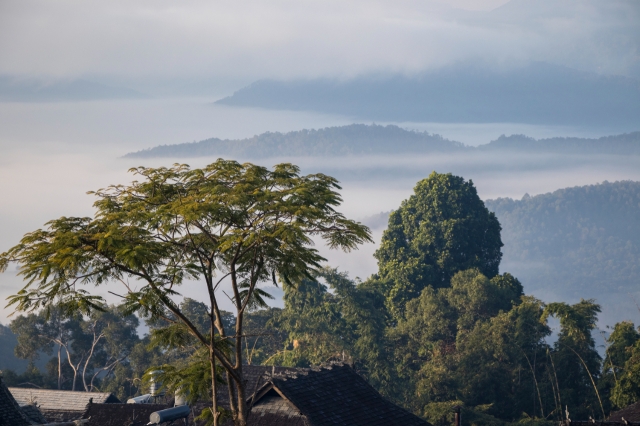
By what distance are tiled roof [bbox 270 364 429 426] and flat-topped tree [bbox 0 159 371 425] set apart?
9.54m

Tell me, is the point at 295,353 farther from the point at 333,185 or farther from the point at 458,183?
the point at 333,185

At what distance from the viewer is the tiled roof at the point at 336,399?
31703 mm

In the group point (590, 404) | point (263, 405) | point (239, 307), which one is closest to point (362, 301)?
point (590, 404)

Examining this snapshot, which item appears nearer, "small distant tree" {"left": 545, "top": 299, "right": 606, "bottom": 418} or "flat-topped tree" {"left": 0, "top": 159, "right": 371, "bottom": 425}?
"flat-topped tree" {"left": 0, "top": 159, "right": 371, "bottom": 425}

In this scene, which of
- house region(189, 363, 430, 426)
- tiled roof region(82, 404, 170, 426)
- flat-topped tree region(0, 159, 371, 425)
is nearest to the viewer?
flat-topped tree region(0, 159, 371, 425)

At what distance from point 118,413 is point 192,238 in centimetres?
2245

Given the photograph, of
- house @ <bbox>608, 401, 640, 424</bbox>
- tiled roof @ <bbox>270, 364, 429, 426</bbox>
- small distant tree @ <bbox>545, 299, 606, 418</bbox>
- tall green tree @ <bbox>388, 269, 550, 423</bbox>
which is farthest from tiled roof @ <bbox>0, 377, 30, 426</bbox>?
small distant tree @ <bbox>545, 299, 606, 418</bbox>

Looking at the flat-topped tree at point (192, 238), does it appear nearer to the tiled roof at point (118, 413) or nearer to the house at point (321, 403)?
the house at point (321, 403)

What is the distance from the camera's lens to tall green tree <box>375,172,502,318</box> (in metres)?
85.4

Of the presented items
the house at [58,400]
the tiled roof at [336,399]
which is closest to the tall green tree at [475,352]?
the house at [58,400]

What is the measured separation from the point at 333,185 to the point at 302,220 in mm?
2237

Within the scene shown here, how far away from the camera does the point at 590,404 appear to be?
63.9m

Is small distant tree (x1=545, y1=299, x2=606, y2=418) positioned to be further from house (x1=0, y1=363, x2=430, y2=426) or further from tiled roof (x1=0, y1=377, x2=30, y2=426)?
tiled roof (x1=0, y1=377, x2=30, y2=426)

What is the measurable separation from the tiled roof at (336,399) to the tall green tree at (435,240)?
4832 centimetres
